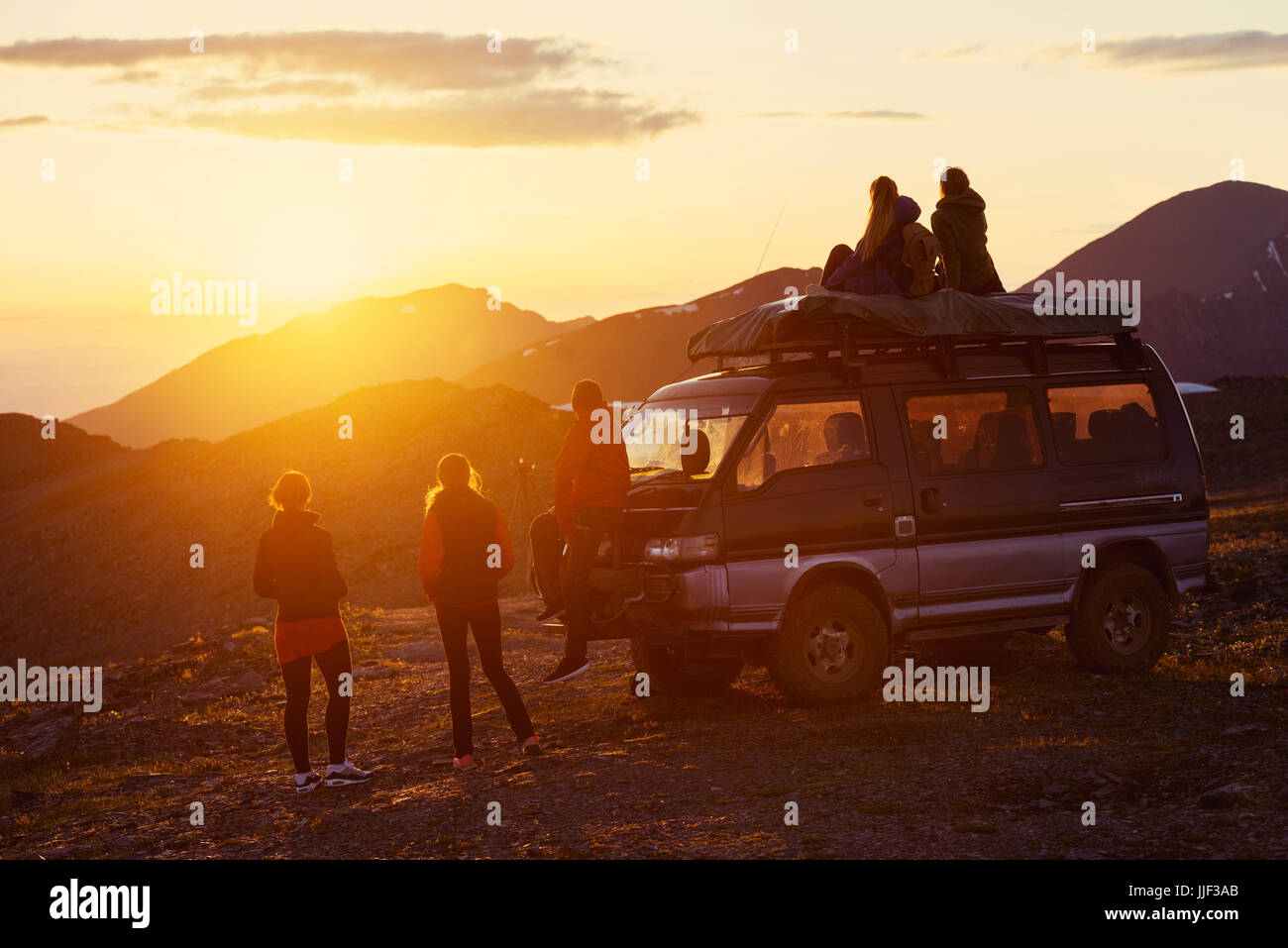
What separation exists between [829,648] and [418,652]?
8.21 meters

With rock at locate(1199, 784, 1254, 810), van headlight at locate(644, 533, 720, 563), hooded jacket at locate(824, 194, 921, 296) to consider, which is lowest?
rock at locate(1199, 784, 1254, 810)

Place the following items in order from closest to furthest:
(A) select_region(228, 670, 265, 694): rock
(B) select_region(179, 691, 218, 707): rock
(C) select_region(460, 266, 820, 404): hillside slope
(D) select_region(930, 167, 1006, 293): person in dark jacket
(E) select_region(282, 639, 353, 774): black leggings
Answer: (E) select_region(282, 639, 353, 774): black leggings, (D) select_region(930, 167, 1006, 293): person in dark jacket, (B) select_region(179, 691, 218, 707): rock, (A) select_region(228, 670, 265, 694): rock, (C) select_region(460, 266, 820, 404): hillside slope

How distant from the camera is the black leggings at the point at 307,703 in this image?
915cm

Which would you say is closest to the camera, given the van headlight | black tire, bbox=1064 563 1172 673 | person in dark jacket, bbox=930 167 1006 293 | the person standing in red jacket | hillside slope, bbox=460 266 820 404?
the van headlight

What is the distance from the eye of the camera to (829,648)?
1027cm

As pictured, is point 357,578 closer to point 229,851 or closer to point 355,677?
point 355,677

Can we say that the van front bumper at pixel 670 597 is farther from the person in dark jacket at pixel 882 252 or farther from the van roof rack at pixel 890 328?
the person in dark jacket at pixel 882 252

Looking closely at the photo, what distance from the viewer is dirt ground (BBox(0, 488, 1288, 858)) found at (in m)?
7.19

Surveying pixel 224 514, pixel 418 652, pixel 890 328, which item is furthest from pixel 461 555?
pixel 224 514

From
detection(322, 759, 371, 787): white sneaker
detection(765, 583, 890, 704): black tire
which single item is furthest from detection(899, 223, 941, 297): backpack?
detection(322, 759, 371, 787): white sneaker

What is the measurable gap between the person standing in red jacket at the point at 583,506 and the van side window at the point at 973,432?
2404mm

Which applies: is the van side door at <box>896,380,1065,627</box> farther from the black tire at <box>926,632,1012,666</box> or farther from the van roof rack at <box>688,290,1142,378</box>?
the black tire at <box>926,632,1012,666</box>

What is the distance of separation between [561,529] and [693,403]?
1.54 meters

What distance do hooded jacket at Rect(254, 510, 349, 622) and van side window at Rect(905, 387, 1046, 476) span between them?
4615mm
